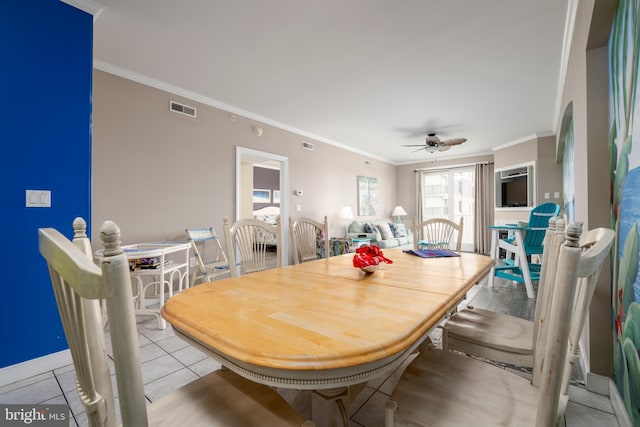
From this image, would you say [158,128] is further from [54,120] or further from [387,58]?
[387,58]

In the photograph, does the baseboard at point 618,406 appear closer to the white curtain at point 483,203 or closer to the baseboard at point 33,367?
the baseboard at point 33,367

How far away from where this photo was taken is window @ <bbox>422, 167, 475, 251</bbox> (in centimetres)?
730

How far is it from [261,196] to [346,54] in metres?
6.60

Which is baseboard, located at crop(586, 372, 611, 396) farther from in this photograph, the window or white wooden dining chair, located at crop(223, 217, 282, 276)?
the window

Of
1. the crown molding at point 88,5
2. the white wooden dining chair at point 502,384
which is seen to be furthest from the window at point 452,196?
the crown molding at point 88,5

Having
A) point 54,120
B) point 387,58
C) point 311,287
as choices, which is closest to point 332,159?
point 387,58

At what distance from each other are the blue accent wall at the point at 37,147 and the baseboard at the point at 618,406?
3386 mm

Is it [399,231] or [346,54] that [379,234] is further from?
[346,54]

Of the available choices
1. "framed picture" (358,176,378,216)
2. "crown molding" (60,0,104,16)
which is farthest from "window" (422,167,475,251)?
"crown molding" (60,0,104,16)

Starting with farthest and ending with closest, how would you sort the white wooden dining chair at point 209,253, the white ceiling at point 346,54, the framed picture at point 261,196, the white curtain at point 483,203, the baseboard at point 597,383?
the framed picture at point 261,196 → the white curtain at point 483,203 → the white wooden dining chair at point 209,253 → the white ceiling at point 346,54 → the baseboard at point 597,383

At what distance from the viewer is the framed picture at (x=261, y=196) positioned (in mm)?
8805

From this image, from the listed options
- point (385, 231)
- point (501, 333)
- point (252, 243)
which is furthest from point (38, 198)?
point (385, 231)

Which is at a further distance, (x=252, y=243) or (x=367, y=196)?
(x=367, y=196)

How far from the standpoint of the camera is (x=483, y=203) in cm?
698
